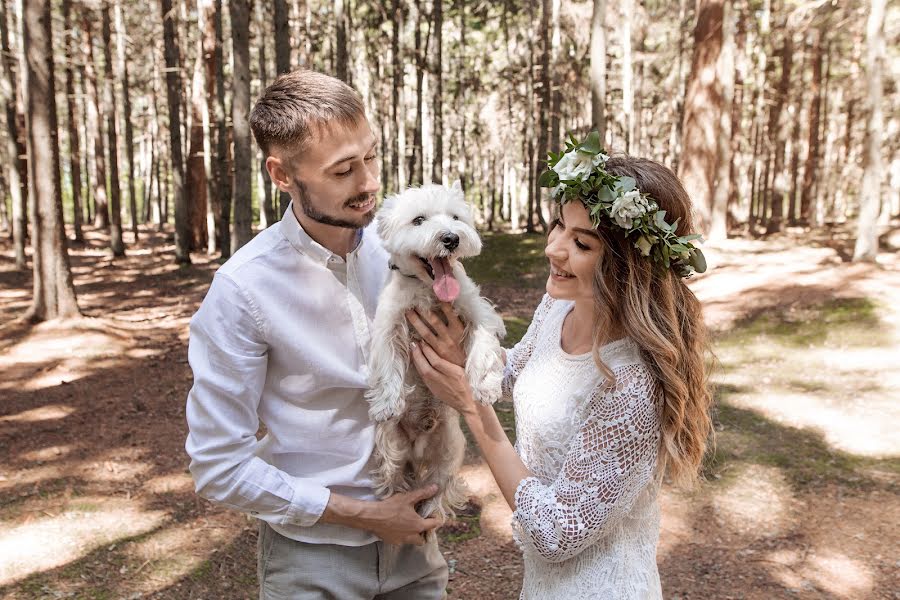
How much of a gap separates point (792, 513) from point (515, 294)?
972cm

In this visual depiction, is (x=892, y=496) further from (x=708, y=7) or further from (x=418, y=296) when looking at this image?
(x=708, y=7)

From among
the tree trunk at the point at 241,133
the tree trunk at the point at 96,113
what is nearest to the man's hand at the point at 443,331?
the tree trunk at the point at 241,133

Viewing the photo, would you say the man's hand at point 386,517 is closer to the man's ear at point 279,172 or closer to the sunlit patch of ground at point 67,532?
the man's ear at point 279,172

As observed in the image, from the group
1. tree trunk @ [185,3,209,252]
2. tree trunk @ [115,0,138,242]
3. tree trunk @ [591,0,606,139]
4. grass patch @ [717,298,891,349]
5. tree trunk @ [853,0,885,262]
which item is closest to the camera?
grass patch @ [717,298,891,349]

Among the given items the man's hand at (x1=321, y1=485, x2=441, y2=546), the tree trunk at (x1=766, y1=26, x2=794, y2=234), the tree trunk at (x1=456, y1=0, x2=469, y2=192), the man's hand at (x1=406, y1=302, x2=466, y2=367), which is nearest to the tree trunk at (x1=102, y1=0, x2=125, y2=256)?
the tree trunk at (x1=456, y1=0, x2=469, y2=192)

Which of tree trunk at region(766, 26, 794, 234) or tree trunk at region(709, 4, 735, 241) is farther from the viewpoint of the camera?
tree trunk at region(766, 26, 794, 234)

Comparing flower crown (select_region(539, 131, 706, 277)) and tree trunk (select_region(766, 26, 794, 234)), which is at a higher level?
tree trunk (select_region(766, 26, 794, 234))

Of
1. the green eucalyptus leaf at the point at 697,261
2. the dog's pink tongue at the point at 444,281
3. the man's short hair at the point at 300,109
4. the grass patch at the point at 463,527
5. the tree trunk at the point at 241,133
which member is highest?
the tree trunk at the point at 241,133

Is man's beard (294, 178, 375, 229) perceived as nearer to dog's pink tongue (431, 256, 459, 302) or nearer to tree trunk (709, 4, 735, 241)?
dog's pink tongue (431, 256, 459, 302)

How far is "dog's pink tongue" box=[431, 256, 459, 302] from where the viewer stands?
2953 millimetres

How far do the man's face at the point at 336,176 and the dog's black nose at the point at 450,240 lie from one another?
Answer: 0.45 metres

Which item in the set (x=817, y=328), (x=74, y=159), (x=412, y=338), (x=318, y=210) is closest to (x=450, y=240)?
(x=412, y=338)

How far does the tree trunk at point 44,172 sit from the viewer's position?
10305 millimetres

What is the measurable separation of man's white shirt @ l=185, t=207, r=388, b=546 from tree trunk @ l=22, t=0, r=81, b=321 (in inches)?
375
